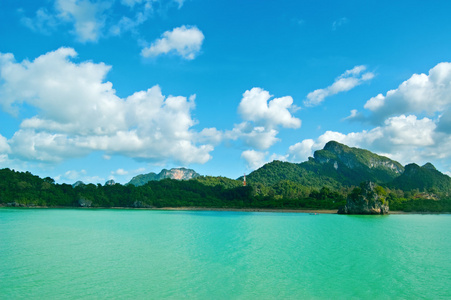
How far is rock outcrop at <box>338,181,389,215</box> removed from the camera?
3214 inches

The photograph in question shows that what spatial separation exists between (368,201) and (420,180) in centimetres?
9026

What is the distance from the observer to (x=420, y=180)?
149625 mm

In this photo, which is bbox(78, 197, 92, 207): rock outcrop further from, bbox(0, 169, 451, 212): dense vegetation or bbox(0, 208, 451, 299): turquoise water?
bbox(0, 208, 451, 299): turquoise water

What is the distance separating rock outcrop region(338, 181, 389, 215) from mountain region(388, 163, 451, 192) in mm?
71699

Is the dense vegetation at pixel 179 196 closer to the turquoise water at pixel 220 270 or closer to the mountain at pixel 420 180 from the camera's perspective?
the mountain at pixel 420 180

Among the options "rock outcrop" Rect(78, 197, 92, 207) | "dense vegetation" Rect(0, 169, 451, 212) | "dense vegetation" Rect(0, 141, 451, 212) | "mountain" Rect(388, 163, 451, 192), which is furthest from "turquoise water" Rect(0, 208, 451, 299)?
"mountain" Rect(388, 163, 451, 192)

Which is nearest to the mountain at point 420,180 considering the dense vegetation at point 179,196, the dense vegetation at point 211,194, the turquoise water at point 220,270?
the dense vegetation at point 211,194

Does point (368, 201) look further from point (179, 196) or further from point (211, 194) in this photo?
point (179, 196)

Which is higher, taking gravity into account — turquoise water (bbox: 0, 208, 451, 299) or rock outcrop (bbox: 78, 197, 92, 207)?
rock outcrop (bbox: 78, 197, 92, 207)

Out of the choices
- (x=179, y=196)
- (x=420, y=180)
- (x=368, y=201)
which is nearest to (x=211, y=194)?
(x=179, y=196)

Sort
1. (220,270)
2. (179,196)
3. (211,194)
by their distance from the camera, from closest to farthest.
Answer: (220,270) → (179,196) → (211,194)

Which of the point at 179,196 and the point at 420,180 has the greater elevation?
the point at 420,180

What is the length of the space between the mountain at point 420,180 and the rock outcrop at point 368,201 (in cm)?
7170

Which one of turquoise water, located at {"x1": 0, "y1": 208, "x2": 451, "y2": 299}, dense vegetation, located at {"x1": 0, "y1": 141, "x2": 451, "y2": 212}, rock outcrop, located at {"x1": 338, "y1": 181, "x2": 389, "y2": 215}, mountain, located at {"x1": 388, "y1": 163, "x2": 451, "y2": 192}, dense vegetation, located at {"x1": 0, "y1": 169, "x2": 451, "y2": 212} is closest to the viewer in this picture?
turquoise water, located at {"x1": 0, "y1": 208, "x2": 451, "y2": 299}
